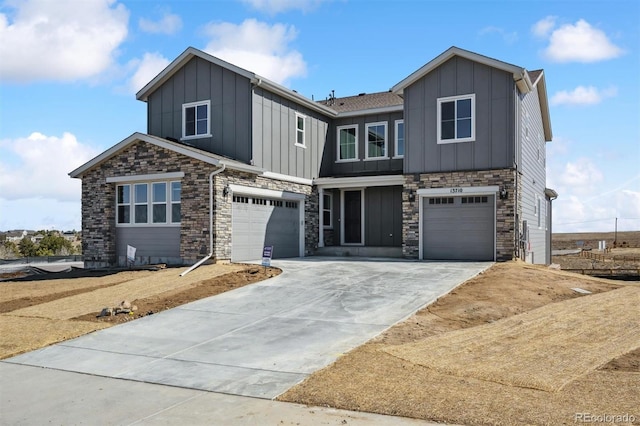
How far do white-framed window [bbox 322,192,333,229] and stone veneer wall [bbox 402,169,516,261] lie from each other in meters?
4.48

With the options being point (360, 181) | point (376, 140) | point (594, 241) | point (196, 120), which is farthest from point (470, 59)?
point (594, 241)

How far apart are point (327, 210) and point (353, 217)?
1114mm

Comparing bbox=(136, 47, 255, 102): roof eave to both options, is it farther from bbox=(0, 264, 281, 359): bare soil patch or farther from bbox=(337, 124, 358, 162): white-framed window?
bbox=(0, 264, 281, 359): bare soil patch

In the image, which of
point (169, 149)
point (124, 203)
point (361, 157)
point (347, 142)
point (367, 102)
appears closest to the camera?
point (169, 149)

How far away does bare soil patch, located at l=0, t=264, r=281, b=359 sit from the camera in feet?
33.6

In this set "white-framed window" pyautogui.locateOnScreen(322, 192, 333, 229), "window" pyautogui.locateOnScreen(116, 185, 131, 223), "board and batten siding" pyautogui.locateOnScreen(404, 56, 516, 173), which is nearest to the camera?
"board and batten siding" pyautogui.locateOnScreen(404, 56, 516, 173)

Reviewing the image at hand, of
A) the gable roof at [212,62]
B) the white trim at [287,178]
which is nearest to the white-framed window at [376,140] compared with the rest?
the gable roof at [212,62]

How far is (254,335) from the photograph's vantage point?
9500 mm

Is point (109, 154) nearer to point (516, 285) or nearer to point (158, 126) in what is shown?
point (158, 126)

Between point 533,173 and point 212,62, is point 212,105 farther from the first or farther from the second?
point 533,173

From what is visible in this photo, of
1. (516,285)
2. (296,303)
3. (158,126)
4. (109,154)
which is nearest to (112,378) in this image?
(296,303)

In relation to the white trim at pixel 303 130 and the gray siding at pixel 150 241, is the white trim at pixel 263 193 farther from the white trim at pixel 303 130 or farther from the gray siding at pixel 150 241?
the gray siding at pixel 150 241

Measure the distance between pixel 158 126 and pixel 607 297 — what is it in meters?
16.1

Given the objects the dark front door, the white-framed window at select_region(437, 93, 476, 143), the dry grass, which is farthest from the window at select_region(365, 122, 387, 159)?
the dry grass
